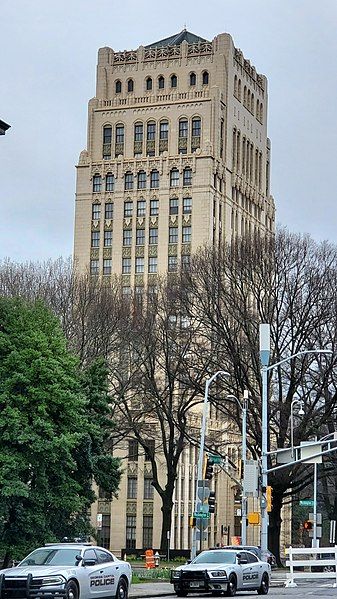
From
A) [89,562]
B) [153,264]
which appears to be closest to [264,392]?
[89,562]

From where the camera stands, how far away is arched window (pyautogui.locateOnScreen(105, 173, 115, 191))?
372 feet

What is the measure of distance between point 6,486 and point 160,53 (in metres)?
83.1

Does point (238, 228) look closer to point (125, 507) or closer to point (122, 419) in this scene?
point (125, 507)

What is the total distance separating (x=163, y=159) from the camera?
365 feet

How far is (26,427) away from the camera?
4078 centimetres

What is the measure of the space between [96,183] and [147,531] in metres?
34.4

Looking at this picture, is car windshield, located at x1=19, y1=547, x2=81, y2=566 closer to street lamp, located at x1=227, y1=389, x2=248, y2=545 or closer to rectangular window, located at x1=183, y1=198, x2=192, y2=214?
street lamp, located at x1=227, y1=389, x2=248, y2=545

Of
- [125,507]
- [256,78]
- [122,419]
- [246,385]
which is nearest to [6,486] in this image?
[246,385]

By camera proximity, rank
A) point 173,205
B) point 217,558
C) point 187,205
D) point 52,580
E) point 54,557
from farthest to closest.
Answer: point 173,205 < point 187,205 < point 217,558 < point 54,557 < point 52,580

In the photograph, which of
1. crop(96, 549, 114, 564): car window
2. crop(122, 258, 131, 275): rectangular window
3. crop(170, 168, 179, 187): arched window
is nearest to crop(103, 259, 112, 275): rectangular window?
crop(122, 258, 131, 275): rectangular window

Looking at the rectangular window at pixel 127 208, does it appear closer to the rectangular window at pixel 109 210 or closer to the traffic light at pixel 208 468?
the rectangular window at pixel 109 210

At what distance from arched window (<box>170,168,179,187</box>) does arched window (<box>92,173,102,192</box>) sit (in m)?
7.48

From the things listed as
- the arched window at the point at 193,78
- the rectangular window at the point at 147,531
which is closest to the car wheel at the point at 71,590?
the rectangular window at the point at 147,531

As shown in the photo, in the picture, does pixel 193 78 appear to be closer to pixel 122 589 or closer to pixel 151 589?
pixel 151 589
